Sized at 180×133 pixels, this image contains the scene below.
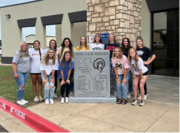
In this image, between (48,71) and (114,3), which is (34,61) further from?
(114,3)

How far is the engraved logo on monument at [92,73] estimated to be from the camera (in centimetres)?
509

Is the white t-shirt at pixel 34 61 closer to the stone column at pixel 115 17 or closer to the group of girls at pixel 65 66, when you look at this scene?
the group of girls at pixel 65 66

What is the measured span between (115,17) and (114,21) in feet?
0.41

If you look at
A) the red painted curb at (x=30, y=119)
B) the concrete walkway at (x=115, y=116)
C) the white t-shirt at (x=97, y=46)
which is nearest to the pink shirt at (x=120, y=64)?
the white t-shirt at (x=97, y=46)

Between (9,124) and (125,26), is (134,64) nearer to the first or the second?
(125,26)

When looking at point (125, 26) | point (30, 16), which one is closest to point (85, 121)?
point (125, 26)

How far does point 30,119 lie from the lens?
406cm

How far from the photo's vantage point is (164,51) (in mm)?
9594

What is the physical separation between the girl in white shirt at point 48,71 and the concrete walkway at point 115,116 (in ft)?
1.11

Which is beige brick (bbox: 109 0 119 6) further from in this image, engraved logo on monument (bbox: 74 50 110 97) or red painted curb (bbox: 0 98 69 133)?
red painted curb (bbox: 0 98 69 133)

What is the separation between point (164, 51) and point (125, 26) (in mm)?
4745

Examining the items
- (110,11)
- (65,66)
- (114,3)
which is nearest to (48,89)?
(65,66)

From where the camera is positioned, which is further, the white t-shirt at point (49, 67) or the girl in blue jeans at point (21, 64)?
the white t-shirt at point (49, 67)

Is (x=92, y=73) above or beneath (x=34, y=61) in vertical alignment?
beneath
